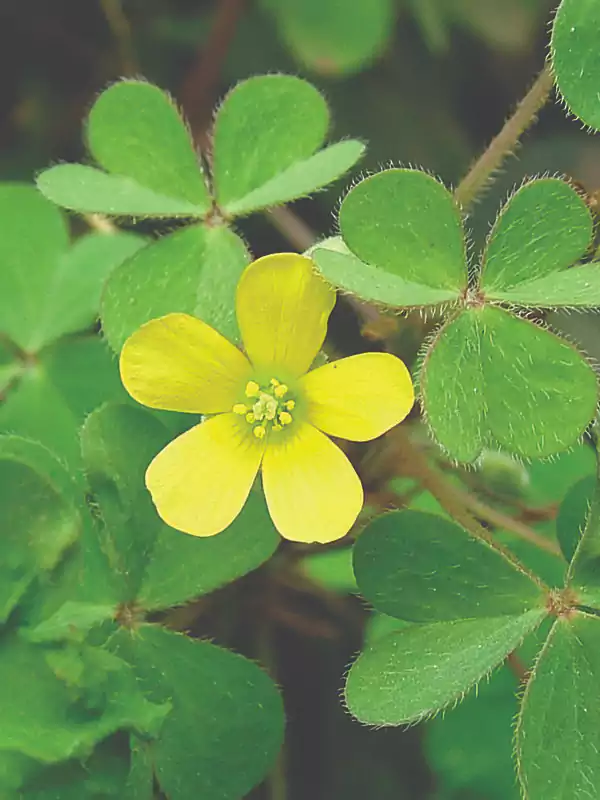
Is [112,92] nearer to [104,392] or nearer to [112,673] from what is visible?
[104,392]

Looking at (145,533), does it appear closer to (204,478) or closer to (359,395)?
(204,478)

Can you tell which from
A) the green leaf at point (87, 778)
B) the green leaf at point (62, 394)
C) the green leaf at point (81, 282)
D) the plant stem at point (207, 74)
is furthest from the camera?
the plant stem at point (207, 74)

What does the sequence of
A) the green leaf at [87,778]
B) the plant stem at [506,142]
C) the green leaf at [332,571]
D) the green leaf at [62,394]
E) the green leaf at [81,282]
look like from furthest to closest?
the green leaf at [332,571], the green leaf at [81,282], the green leaf at [62,394], the plant stem at [506,142], the green leaf at [87,778]

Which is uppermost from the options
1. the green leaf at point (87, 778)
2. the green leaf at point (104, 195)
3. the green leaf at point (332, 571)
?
the green leaf at point (104, 195)

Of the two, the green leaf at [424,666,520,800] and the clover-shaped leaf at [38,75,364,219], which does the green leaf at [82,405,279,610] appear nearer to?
the clover-shaped leaf at [38,75,364,219]

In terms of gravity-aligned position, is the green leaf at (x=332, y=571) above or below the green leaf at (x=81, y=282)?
below

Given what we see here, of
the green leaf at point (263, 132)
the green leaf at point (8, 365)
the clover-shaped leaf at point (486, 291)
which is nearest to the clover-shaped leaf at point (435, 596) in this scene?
the clover-shaped leaf at point (486, 291)

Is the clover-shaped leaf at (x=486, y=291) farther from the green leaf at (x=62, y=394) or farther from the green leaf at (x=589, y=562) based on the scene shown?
the green leaf at (x=62, y=394)
